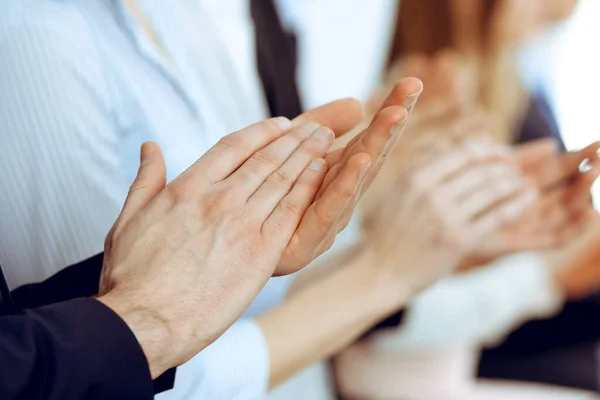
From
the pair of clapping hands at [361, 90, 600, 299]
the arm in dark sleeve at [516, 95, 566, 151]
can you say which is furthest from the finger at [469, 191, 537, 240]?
the arm in dark sleeve at [516, 95, 566, 151]

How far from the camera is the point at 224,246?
285 mm

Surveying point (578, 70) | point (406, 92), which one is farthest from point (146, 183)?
point (578, 70)

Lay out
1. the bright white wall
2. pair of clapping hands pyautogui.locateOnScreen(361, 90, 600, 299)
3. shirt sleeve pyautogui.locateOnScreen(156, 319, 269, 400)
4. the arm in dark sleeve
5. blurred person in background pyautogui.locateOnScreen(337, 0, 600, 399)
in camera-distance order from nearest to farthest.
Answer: shirt sleeve pyautogui.locateOnScreen(156, 319, 269, 400) → pair of clapping hands pyautogui.locateOnScreen(361, 90, 600, 299) → blurred person in background pyautogui.locateOnScreen(337, 0, 600, 399) → the bright white wall → the arm in dark sleeve

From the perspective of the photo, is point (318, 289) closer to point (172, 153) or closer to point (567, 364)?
point (172, 153)

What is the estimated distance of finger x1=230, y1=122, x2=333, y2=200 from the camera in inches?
11.9

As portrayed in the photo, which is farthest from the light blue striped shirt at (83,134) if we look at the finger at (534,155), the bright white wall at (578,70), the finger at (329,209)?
the bright white wall at (578,70)

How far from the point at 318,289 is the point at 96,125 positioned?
21 cm

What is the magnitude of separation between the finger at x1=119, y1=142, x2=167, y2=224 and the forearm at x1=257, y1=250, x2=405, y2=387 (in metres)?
0.16

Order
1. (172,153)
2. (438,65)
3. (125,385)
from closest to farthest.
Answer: (125,385) → (172,153) → (438,65)

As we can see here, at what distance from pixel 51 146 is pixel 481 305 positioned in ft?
1.79

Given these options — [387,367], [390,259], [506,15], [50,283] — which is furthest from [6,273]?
[506,15]

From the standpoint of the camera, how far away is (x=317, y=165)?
0.32 metres

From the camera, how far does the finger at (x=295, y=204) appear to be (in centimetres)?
A: 30

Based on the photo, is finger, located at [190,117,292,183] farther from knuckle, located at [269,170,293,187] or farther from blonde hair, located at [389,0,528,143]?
blonde hair, located at [389,0,528,143]
